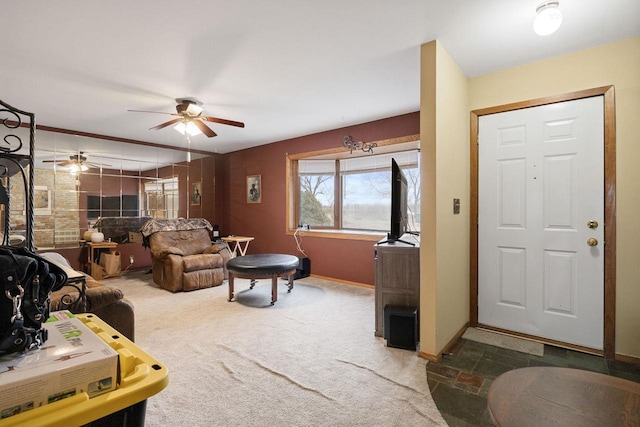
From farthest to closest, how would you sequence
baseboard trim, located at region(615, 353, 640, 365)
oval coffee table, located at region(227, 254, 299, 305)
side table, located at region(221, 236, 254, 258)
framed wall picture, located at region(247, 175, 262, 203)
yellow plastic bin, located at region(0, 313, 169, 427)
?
framed wall picture, located at region(247, 175, 262, 203)
side table, located at region(221, 236, 254, 258)
oval coffee table, located at region(227, 254, 299, 305)
baseboard trim, located at region(615, 353, 640, 365)
yellow plastic bin, located at region(0, 313, 169, 427)

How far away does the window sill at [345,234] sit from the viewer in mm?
4496

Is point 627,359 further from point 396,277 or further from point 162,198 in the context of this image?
point 162,198

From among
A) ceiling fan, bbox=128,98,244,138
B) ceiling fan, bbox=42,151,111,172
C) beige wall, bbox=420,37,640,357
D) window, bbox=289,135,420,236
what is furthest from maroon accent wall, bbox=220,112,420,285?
ceiling fan, bbox=42,151,111,172

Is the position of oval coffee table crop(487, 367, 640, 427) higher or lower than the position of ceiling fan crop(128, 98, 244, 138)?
lower

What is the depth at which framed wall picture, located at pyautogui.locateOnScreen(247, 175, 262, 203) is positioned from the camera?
6059 mm

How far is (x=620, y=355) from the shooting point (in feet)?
7.68

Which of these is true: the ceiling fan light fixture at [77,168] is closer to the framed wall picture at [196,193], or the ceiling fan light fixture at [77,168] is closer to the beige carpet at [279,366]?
the framed wall picture at [196,193]

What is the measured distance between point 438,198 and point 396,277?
31.8 inches

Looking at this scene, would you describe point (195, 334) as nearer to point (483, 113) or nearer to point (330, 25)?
point (330, 25)

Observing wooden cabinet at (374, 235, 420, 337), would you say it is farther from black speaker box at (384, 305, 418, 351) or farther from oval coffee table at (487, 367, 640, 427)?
oval coffee table at (487, 367, 640, 427)

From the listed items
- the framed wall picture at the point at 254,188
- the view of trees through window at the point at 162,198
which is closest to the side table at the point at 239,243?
the framed wall picture at the point at 254,188

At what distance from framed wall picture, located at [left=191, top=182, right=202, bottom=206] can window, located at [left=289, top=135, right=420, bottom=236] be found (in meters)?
2.20

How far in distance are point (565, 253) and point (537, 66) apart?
5.28 ft

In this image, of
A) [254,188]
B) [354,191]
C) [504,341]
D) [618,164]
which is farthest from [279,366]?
[254,188]
